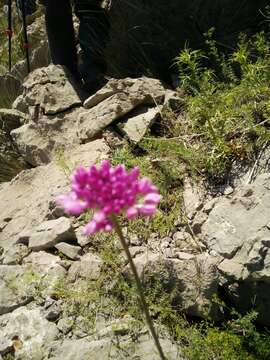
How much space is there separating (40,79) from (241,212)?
3071 mm

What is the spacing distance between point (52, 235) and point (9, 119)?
2.64 m

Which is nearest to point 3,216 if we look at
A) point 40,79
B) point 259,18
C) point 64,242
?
point 64,242

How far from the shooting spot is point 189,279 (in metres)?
3.07

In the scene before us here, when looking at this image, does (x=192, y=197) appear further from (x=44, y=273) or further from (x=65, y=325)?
(x=65, y=325)

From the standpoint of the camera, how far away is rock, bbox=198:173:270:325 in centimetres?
295

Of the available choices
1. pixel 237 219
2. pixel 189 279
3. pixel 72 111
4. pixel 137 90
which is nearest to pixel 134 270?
pixel 189 279

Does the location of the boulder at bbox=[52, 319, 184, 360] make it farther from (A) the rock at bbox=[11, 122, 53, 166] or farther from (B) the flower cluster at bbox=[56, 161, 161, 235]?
(A) the rock at bbox=[11, 122, 53, 166]

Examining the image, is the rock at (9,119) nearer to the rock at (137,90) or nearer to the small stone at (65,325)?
the rock at (137,90)

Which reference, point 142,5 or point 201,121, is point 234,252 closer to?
point 201,121

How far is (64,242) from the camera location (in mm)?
3574

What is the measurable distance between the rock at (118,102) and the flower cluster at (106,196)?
287 centimetres

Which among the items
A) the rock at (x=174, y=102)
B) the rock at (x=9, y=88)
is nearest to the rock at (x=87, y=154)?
the rock at (x=174, y=102)

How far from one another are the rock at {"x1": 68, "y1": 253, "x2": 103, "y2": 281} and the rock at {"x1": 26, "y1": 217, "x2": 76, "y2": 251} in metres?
0.30

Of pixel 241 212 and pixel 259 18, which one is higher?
pixel 259 18
